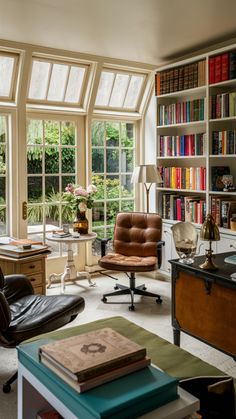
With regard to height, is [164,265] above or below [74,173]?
below

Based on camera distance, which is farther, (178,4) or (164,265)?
(164,265)

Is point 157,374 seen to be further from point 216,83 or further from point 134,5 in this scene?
point 216,83

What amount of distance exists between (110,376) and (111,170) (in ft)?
15.0

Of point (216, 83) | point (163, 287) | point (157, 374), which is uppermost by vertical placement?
point (216, 83)

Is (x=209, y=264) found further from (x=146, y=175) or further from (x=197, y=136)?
(x=197, y=136)

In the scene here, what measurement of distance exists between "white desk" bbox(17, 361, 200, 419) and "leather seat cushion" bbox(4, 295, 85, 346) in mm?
1153

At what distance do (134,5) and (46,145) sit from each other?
2117mm

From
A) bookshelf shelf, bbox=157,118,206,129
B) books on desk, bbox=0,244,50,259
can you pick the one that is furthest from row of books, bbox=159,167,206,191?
books on desk, bbox=0,244,50,259

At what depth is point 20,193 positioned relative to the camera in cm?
482

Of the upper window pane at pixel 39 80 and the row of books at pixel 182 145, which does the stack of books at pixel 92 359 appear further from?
the upper window pane at pixel 39 80

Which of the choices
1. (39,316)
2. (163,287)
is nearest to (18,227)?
(163,287)

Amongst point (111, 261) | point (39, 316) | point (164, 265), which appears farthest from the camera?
point (164, 265)

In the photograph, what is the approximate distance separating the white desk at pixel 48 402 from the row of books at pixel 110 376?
0.08 feet

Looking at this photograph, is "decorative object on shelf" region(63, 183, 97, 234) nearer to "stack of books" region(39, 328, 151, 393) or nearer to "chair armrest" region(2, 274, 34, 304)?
"chair armrest" region(2, 274, 34, 304)
